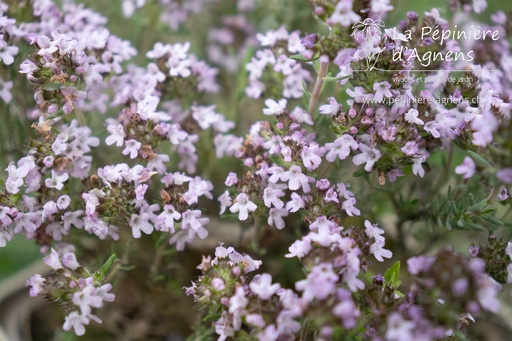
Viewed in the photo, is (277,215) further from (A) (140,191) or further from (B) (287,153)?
(A) (140,191)

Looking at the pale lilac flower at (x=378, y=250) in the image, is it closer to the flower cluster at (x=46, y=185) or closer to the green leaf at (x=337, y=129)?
the green leaf at (x=337, y=129)

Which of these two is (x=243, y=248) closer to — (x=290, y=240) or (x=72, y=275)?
(x=290, y=240)

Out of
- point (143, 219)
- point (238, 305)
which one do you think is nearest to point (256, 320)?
point (238, 305)

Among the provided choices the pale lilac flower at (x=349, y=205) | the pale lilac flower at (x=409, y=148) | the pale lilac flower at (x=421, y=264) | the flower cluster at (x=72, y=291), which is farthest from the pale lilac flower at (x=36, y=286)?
the pale lilac flower at (x=409, y=148)

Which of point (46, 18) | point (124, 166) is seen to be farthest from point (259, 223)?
point (46, 18)
